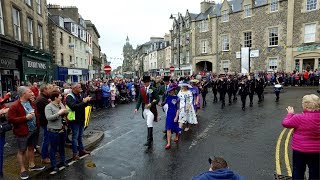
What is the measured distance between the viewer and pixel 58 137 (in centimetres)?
577

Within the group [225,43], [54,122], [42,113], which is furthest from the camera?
[225,43]

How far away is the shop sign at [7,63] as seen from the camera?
48.4 feet

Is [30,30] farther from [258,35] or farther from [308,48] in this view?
[308,48]

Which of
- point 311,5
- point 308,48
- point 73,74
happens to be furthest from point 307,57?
point 73,74

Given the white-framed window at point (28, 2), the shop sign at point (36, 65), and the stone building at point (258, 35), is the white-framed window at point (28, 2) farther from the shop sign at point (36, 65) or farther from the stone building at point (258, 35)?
the stone building at point (258, 35)

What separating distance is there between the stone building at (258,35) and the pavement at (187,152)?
2290 centimetres

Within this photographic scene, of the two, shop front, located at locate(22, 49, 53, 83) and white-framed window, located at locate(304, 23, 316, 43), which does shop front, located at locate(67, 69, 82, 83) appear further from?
white-framed window, located at locate(304, 23, 316, 43)

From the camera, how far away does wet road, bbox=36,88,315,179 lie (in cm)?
571

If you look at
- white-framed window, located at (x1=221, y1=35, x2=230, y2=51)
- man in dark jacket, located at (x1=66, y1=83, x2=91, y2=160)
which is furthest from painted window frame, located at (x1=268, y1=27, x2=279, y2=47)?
man in dark jacket, located at (x1=66, y1=83, x2=91, y2=160)

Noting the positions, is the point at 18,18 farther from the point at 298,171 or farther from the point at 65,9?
the point at 65,9

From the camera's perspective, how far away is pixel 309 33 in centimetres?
2936

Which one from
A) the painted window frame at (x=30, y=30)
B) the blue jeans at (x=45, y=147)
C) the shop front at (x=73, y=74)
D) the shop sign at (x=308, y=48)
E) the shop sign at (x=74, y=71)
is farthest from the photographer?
the shop front at (x=73, y=74)

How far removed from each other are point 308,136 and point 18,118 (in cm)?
537

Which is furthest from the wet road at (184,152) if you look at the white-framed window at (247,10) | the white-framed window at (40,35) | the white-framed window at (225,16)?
the white-framed window at (225,16)
